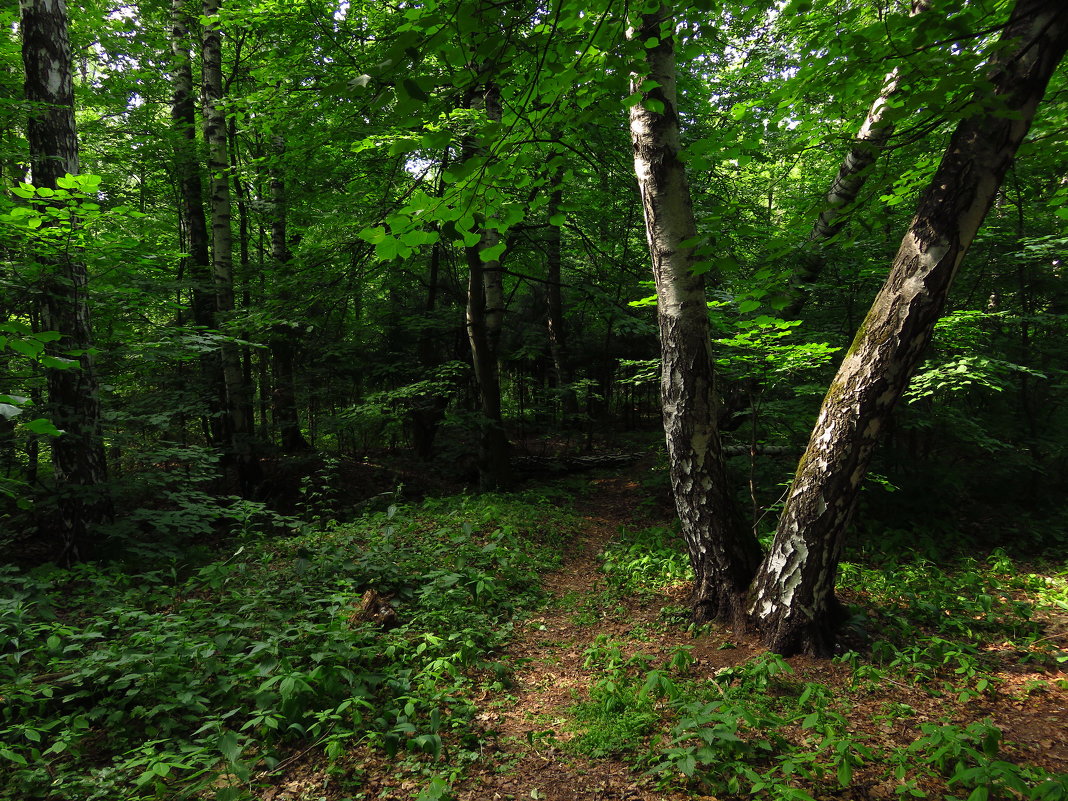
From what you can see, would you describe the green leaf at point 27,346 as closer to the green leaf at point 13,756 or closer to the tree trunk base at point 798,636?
the green leaf at point 13,756

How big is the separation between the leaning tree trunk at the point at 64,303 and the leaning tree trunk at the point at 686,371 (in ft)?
19.1

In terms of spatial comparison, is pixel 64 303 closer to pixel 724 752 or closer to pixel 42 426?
pixel 42 426

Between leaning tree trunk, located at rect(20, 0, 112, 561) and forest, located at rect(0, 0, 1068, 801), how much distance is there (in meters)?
0.04

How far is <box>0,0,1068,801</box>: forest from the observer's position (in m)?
2.49

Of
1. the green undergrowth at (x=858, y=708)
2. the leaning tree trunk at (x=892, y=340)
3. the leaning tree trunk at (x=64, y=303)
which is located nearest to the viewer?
the green undergrowth at (x=858, y=708)

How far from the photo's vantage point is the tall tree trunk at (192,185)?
29.4 feet

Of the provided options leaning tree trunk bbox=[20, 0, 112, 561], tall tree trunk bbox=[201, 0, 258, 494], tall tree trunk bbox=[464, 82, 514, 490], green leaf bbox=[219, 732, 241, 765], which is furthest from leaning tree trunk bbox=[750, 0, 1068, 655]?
tall tree trunk bbox=[201, 0, 258, 494]

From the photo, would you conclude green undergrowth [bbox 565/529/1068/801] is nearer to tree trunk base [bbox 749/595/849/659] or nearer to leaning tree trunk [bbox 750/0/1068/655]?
tree trunk base [bbox 749/595/849/659]

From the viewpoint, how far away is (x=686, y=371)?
3889 mm

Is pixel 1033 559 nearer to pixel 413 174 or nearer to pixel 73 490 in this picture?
pixel 73 490

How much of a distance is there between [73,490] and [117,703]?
3.41 meters

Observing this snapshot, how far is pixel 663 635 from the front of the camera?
4141 millimetres

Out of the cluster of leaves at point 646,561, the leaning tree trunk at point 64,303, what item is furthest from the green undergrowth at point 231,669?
the cluster of leaves at point 646,561

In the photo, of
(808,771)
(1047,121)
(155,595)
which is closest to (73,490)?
(155,595)
